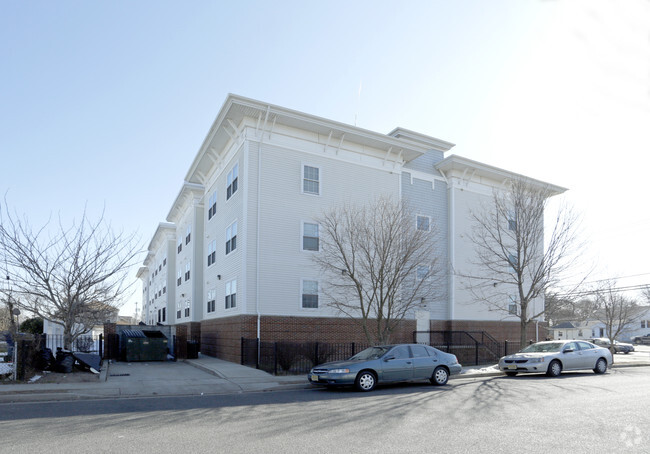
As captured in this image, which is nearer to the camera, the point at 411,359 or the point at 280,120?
the point at 411,359

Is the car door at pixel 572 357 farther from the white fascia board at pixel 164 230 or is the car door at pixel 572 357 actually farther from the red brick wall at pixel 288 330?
the white fascia board at pixel 164 230

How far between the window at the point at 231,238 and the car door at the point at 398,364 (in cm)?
1049

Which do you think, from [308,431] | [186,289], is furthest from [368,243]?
[186,289]

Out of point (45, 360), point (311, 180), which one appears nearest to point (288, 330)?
point (311, 180)

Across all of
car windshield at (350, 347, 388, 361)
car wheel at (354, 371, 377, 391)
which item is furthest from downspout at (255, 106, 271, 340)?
car wheel at (354, 371, 377, 391)

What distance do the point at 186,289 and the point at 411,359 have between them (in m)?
22.2

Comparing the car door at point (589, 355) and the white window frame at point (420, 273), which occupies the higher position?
the white window frame at point (420, 273)

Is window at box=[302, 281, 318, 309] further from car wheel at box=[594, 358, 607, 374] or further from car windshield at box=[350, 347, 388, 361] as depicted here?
car wheel at box=[594, 358, 607, 374]

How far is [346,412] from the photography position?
1052 cm

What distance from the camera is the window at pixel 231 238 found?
23812mm

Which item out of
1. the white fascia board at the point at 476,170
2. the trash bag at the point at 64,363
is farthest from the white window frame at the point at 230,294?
the white fascia board at the point at 476,170

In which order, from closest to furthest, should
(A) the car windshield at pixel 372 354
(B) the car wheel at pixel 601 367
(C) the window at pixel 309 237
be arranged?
(A) the car windshield at pixel 372 354 → (B) the car wheel at pixel 601 367 → (C) the window at pixel 309 237

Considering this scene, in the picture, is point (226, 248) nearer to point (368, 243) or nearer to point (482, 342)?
point (368, 243)

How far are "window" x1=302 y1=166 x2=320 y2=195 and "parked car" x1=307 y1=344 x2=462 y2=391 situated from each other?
9900 mm
